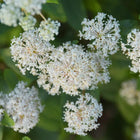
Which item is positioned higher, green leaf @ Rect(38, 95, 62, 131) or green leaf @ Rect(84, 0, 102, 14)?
green leaf @ Rect(84, 0, 102, 14)

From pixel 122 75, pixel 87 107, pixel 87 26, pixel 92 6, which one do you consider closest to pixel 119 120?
pixel 122 75

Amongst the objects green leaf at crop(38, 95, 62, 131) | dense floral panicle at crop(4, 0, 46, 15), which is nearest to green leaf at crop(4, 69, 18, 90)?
green leaf at crop(38, 95, 62, 131)

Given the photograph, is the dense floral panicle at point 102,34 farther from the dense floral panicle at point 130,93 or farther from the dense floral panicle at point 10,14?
the dense floral panicle at point 130,93

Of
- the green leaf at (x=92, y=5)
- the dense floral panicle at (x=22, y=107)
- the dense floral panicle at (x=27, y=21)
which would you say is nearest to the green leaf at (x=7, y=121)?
the dense floral panicle at (x=22, y=107)

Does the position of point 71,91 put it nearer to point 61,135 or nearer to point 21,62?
point 21,62

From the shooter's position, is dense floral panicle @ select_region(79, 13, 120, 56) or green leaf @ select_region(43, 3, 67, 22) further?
green leaf @ select_region(43, 3, 67, 22)

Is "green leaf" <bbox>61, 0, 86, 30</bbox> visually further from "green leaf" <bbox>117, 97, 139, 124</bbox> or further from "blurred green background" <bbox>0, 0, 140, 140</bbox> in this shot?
"green leaf" <bbox>117, 97, 139, 124</bbox>

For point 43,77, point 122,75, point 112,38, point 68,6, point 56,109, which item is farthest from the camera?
point 122,75
